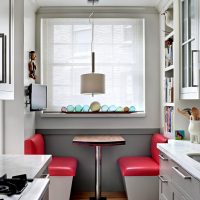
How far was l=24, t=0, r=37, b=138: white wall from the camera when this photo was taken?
359 centimetres

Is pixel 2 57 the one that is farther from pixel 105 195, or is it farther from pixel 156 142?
pixel 105 195

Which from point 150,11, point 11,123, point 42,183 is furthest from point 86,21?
point 42,183

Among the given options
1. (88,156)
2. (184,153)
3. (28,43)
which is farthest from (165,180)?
(28,43)

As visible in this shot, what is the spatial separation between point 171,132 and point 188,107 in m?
0.38

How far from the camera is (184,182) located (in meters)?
2.16

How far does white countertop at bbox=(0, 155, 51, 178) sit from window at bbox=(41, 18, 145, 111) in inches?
78.5

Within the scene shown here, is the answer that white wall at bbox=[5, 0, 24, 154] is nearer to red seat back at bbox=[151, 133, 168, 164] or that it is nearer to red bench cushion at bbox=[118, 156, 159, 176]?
red bench cushion at bbox=[118, 156, 159, 176]

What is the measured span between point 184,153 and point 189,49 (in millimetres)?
1049

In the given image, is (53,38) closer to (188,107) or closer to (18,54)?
(18,54)

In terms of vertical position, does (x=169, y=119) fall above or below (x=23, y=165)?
above

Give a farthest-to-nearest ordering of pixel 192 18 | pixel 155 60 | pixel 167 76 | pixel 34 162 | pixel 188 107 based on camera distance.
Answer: pixel 155 60
pixel 167 76
pixel 188 107
pixel 192 18
pixel 34 162

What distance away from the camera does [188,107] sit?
A: 11.2ft

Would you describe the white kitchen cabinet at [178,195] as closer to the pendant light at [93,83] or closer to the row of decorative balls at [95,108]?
the pendant light at [93,83]

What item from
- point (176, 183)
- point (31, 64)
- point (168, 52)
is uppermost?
point (168, 52)
